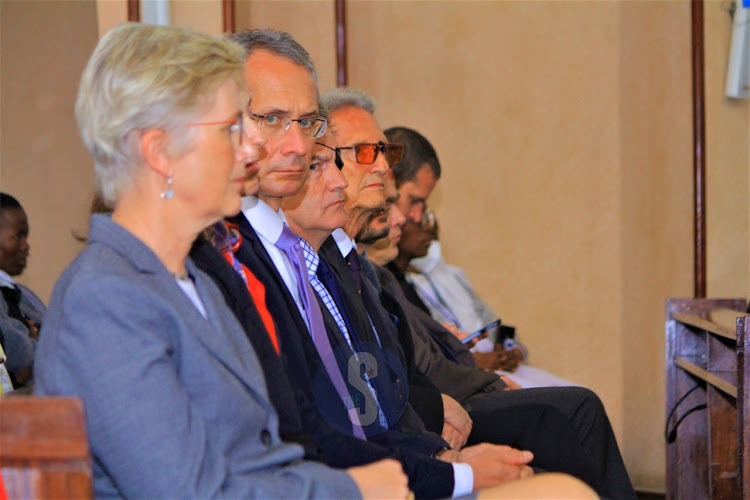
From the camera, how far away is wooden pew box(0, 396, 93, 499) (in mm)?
1241

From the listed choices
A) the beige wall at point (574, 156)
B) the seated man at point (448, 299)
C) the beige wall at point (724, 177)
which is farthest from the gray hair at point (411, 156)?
the beige wall at point (724, 177)

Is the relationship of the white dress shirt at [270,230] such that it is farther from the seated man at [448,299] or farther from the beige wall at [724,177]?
the beige wall at [724,177]

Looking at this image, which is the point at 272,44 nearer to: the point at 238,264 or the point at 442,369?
the point at 238,264

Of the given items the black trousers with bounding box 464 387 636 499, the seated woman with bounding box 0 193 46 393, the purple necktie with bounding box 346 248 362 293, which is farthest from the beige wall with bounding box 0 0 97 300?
the black trousers with bounding box 464 387 636 499

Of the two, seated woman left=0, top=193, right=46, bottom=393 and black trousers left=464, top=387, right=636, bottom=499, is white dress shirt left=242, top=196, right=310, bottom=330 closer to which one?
black trousers left=464, top=387, right=636, bottom=499

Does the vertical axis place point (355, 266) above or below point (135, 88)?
below

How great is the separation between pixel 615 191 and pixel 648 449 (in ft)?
4.51

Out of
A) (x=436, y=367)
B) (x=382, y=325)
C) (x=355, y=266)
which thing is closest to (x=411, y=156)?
(x=436, y=367)

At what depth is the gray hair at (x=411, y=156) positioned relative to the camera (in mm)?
3904

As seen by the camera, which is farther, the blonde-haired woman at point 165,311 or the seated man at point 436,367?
Answer: the seated man at point 436,367

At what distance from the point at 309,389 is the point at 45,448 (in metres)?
0.68

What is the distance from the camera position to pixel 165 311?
1.40 m

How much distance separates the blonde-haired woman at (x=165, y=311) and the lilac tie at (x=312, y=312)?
1.50 feet

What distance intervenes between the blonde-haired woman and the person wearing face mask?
239 cm
